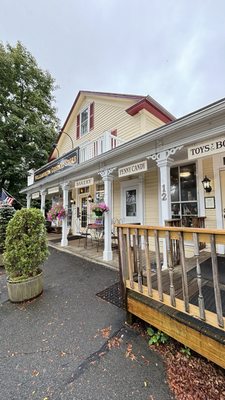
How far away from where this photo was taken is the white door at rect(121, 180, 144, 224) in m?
6.24

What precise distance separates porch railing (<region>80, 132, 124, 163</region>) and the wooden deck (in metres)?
3.69

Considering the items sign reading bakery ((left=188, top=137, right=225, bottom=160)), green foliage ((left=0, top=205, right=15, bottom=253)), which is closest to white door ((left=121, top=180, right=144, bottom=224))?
sign reading bakery ((left=188, top=137, right=225, bottom=160))

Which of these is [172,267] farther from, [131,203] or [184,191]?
[131,203]

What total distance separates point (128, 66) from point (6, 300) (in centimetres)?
1688

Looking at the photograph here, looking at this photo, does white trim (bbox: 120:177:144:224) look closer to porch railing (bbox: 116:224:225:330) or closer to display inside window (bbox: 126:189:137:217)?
display inside window (bbox: 126:189:137:217)

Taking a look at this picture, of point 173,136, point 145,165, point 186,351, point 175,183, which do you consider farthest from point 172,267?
point 175,183

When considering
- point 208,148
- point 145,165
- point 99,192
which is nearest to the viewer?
point 208,148

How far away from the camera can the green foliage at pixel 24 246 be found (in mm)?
3172

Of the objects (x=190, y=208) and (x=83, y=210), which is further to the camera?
(x=83, y=210)

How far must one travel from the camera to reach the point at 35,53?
14.8 metres

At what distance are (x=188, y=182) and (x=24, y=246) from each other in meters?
4.35

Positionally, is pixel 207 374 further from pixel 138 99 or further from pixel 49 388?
pixel 138 99

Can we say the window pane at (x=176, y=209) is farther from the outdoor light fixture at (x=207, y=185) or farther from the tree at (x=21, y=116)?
the tree at (x=21, y=116)

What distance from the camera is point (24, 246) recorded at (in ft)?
10.5
